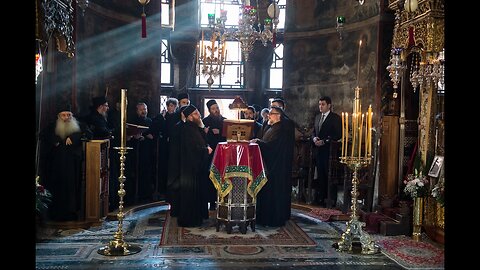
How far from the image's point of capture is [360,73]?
424 inches

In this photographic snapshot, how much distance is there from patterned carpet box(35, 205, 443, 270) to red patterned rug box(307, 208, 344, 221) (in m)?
1.13

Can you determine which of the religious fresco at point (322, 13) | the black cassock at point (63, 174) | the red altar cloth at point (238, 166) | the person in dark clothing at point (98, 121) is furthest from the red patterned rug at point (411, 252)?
the religious fresco at point (322, 13)

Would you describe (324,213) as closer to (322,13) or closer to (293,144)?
(293,144)

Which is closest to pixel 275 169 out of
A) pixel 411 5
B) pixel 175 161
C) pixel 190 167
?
pixel 190 167

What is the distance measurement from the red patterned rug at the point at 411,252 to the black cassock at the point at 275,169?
1687 millimetres

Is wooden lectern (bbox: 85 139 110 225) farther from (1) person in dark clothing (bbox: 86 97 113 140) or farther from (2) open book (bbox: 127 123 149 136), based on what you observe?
(2) open book (bbox: 127 123 149 136)

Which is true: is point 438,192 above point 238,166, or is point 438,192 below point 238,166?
below

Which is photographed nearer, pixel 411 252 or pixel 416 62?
pixel 411 252

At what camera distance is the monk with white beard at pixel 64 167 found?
796 cm

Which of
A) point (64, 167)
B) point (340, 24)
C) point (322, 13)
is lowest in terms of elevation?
point (64, 167)

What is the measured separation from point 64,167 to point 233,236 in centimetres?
275

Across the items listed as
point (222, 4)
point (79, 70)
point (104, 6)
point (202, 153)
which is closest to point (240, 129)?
point (202, 153)

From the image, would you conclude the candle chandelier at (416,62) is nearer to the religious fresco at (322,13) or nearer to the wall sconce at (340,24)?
the religious fresco at (322,13)

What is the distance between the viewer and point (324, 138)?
10359 mm
